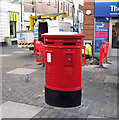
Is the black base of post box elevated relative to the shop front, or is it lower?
lower

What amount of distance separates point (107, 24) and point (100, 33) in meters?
0.71

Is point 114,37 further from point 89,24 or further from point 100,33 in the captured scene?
point 89,24

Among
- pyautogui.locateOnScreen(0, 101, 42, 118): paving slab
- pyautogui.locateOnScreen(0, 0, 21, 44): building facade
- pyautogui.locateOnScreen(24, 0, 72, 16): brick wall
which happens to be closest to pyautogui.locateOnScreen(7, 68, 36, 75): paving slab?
pyautogui.locateOnScreen(0, 101, 42, 118): paving slab

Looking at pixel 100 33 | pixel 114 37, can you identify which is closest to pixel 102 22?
pixel 100 33

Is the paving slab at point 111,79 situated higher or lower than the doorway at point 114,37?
lower

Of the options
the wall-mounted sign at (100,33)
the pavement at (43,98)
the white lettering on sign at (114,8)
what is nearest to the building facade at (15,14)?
the wall-mounted sign at (100,33)

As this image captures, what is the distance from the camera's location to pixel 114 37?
513 inches

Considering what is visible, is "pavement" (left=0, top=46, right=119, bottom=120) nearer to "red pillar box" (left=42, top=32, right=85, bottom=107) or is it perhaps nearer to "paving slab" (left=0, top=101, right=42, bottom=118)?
"paving slab" (left=0, top=101, right=42, bottom=118)

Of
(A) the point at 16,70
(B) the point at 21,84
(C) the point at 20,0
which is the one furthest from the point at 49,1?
(B) the point at 21,84

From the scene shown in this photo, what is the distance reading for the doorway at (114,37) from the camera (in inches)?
502

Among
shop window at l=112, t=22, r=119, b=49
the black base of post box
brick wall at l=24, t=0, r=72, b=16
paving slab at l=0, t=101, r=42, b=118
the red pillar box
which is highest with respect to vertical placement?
brick wall at l=24, t=0, r=72, b=16

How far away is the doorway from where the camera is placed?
41.8 ft

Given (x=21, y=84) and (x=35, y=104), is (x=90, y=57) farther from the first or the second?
(x=35, y=104)

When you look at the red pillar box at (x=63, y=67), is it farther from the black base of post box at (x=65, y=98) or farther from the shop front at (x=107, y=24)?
the shop front at (x=107, y=24)
